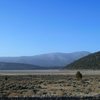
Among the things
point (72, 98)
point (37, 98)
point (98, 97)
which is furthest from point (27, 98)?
point (98, 97)

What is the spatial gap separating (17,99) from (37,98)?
0.96 metres

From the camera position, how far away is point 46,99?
18.3 meters

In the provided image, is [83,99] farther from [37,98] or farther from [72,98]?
[37,98]

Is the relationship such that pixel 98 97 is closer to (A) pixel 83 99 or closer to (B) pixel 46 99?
(A) pixel 83 99

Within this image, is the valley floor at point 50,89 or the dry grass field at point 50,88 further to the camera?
the dry grass field at point 50,88

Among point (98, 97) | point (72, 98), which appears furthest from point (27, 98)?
point (98, 97)

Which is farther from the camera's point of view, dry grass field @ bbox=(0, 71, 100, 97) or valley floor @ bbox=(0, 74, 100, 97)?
dry grass field @ bbox=(0, 71, 100, 97)

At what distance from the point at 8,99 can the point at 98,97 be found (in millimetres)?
4332

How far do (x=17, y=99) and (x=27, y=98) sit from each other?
0.49 meters

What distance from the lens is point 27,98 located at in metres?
18.2

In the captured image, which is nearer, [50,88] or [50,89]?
[50,89]

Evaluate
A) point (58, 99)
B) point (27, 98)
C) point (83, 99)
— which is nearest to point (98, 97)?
point (83, 99)

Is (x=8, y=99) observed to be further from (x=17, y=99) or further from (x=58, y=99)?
(x=58, y=99)

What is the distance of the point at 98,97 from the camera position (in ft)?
59.9
